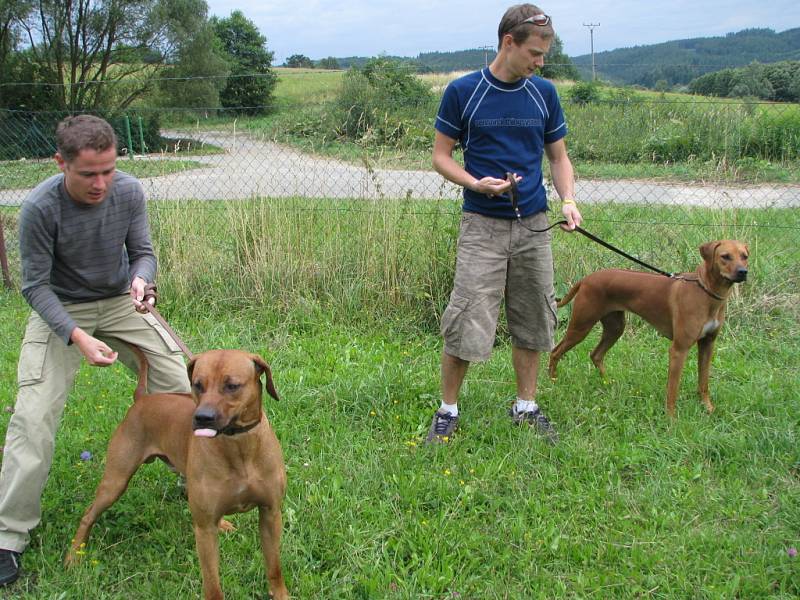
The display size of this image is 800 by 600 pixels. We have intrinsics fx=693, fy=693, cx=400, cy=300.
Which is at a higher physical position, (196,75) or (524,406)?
(196,75)

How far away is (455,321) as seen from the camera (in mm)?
3758

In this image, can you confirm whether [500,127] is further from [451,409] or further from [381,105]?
[381,105]

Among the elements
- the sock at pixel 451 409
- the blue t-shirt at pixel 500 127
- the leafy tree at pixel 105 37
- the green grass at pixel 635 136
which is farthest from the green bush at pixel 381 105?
the leafy tree at pixel 105 37

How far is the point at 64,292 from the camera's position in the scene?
3.06 meters

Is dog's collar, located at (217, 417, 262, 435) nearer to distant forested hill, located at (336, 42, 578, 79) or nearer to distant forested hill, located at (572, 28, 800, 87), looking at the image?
→ distant forested hill, located at (336, 42, 578, 79)

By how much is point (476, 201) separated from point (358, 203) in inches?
97.8

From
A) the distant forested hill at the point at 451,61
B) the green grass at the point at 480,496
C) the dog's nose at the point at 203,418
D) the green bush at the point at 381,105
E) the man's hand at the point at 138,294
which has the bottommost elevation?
the green grass at the point at 480,496

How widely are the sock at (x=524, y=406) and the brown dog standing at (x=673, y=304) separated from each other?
0.84 meters

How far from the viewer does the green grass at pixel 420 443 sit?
2852mm

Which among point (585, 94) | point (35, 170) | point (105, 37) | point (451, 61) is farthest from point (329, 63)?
point (35, 170)

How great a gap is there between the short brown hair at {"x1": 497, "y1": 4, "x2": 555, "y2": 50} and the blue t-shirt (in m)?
0.25

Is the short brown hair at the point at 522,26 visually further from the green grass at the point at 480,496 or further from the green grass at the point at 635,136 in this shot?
the green grass at the point at 635,136

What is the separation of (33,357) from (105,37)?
20725 millimetres

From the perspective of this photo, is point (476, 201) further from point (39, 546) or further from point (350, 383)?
point (39, 546)
